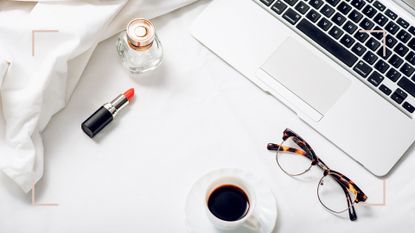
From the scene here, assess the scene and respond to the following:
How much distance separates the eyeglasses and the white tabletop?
11 millimetres

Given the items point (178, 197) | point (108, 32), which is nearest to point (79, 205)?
point (178, 197)

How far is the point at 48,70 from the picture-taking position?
2.64 ft

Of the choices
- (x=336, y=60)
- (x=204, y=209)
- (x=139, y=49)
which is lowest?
(x=204, y=209)

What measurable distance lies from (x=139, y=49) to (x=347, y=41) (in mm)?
293

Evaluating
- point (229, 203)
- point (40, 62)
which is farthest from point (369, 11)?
point (40, 62)

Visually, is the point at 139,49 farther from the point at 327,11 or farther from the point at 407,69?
the point at 407,69

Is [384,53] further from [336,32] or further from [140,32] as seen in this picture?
[140,32]

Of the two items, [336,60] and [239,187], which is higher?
[336,60]

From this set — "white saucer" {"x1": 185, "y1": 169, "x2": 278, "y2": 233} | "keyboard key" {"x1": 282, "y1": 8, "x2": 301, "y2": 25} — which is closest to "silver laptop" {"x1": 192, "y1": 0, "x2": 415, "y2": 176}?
"keyboard key" {"x1": 282, "y1": 8, "x2": 301, "y2": 25}

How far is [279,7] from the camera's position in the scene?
2.89 ft

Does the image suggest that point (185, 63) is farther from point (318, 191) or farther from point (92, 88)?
point (318, 191)

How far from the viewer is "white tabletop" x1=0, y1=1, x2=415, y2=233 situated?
0.82m

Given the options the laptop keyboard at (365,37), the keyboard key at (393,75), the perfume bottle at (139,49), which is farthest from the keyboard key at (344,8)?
the perfume bottle at (139,49)

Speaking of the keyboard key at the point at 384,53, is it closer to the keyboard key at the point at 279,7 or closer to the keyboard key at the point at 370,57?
the keyboard key at the point at 370,57
